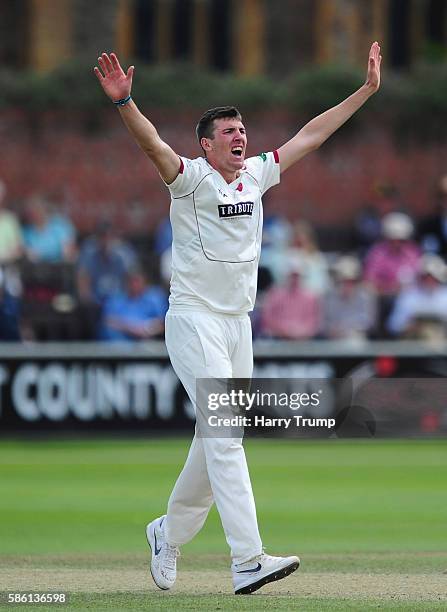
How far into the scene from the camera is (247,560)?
21.9 feet

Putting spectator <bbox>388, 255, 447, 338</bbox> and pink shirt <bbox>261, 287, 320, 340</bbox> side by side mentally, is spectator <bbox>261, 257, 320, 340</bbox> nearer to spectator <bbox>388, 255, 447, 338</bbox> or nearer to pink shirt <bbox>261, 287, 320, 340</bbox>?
pink shirt <bbox>261, 287, 320, 340</bbox>

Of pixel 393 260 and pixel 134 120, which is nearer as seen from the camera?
pixel 134 120

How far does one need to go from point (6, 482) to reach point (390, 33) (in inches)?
665

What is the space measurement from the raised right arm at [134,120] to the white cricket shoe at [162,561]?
1.71 metres

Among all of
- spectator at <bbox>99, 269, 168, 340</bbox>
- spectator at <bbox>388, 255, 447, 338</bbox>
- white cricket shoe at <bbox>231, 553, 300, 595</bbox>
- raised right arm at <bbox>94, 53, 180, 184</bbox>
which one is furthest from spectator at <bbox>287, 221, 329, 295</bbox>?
white cricket shoe at <bbox>231, 553, 300, 595</bbox>

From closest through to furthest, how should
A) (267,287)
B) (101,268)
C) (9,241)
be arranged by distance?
(267,287)
(101,268)
(9,241)

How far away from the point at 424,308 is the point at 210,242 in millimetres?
9080

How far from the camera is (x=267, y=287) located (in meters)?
16.4

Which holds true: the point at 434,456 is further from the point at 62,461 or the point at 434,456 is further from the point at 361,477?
the point at 62,461

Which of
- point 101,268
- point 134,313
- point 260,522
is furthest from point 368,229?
point 260,522

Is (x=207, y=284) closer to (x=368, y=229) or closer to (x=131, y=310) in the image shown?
(x=131, y=310)

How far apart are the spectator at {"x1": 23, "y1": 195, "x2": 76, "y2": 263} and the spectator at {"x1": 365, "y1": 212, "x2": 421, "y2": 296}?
343 cm

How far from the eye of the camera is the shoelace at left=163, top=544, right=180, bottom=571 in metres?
6.98

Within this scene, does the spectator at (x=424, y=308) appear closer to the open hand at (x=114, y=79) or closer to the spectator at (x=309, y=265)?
the spectator at (x=309, y=265)
